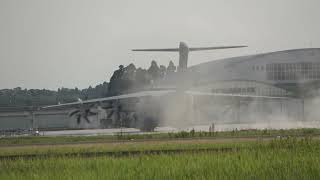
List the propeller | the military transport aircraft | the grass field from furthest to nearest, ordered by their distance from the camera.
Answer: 1. the propeller
2. the military transport aircraft
3. the grass field

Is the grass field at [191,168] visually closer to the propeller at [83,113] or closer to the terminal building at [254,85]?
the propeller at [83,113]

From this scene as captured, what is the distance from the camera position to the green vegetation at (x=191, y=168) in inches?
741

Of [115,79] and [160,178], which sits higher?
[115,79]

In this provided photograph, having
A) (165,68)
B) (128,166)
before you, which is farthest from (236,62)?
→ (128,166)

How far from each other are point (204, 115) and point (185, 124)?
2189cm

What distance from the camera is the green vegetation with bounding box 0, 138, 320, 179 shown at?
1883cm

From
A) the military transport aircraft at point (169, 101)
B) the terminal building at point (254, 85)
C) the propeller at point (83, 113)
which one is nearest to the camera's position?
the military transport aircraft at point (169, 101)

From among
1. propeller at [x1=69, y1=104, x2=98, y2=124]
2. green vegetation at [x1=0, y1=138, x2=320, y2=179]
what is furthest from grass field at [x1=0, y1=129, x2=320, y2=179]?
propeller at [x1=69, y1=104, x2=98, y2=124]

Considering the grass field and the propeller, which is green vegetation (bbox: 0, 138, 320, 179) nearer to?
the grass field

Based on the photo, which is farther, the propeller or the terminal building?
the terminal building

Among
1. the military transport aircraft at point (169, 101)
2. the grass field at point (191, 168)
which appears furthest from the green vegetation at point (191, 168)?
the military transport aircraft at point (169, 101)

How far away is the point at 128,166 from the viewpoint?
74.8 ft

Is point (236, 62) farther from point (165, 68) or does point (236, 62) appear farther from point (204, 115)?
point (165, 68)

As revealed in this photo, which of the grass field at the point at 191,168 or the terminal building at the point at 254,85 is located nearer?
the grass field at the point at 191,168
